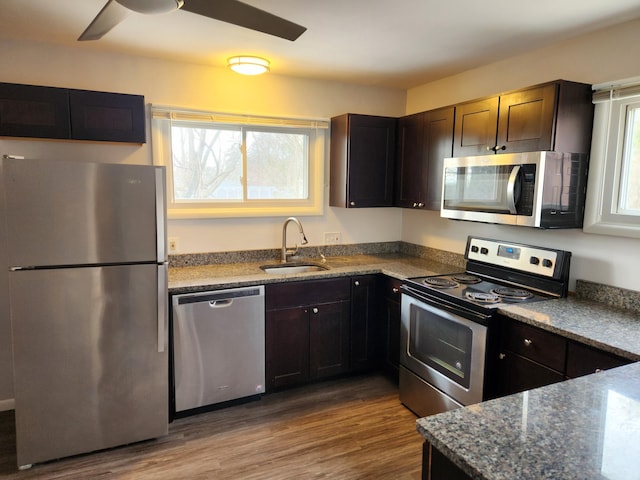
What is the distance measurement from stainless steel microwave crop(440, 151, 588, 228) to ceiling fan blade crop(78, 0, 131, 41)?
82.3 inches

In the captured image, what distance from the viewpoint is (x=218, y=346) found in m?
2.78

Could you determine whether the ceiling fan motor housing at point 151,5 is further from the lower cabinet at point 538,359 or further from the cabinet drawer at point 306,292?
the lower cabinet at point 538,359

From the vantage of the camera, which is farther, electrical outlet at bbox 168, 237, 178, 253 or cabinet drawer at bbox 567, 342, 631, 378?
electrical outlet at bbox 168, 237, 178, 253

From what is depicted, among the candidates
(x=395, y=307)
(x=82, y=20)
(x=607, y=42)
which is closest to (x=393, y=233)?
(x=395, y=307)

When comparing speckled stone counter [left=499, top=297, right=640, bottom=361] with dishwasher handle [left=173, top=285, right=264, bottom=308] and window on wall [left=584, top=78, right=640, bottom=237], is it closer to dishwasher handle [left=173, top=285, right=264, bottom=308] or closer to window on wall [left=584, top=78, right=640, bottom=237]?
window on wall [left=584, top=78, right=640, bottom=237]

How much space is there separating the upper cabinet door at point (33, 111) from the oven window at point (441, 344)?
103 inches

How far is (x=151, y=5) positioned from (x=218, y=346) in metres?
2.03

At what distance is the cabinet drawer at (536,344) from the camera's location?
196cm

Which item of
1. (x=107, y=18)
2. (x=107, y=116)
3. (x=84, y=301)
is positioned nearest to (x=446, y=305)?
(x=84, y=301)

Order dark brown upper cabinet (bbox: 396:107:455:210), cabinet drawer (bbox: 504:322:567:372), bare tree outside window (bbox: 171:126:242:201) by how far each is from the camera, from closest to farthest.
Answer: cabinet drawer (bbox: 504:322:567:372)
dark brown upper cabinet (bbox: 396:107:455:210)
bare tree outside window (bbox: 171:126:242:201)

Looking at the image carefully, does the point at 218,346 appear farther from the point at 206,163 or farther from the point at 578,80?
the point at 578,80

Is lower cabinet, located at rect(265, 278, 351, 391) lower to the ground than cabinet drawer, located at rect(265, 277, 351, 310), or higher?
lower

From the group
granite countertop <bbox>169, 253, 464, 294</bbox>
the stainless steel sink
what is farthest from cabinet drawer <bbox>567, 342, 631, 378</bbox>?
the stainless steel sink

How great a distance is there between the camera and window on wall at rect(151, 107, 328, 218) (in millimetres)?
3160
